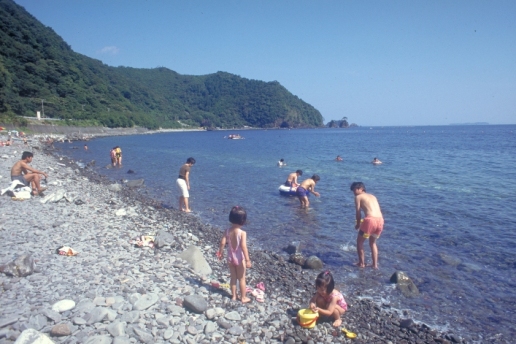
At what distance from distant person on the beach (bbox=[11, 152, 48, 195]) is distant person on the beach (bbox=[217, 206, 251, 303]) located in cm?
1027

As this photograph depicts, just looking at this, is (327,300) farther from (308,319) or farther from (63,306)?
(63,306)

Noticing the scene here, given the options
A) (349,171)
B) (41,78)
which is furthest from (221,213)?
(41,78)

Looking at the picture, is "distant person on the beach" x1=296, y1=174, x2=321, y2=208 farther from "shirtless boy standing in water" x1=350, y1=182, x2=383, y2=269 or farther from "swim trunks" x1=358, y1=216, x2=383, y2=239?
"swim trunks" x1=358, y1=216, x2=383, y2=239

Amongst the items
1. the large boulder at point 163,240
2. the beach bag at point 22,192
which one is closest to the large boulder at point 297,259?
the large boulder at point 163,240

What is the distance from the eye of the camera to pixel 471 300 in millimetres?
7859

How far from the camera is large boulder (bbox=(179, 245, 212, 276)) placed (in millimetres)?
7859

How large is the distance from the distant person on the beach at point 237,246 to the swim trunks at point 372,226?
392 centimetres

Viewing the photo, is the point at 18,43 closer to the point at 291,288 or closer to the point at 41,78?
the point at 41,78

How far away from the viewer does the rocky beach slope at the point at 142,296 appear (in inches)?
200

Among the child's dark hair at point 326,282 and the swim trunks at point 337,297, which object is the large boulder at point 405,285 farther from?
the child's dark hair at point 326,282

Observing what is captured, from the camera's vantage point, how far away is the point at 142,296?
19.7 ft

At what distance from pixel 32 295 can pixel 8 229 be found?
4.31 metres

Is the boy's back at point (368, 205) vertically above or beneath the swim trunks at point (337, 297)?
above

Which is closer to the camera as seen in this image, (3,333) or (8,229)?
(3,333)
